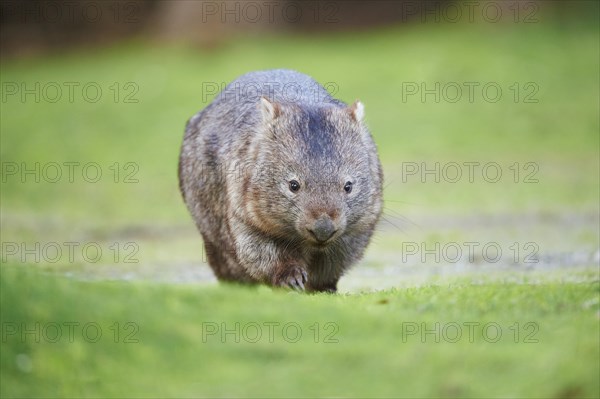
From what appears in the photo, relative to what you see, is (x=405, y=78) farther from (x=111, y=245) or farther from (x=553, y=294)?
(x=553, y=294)

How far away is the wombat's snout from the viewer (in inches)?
308

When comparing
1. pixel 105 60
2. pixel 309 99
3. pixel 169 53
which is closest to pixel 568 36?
pixel 169 53

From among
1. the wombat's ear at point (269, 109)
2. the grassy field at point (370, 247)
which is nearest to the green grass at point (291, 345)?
the grassy field at point (370, 247)

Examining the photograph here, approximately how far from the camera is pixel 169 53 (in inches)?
1073

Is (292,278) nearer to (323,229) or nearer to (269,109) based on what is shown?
(323,229)

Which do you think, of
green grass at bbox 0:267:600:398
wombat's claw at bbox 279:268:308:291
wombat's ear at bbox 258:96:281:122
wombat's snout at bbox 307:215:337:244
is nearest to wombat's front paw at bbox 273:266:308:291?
wombat's claw at bbox 279:268:308:291

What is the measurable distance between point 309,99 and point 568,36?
1704 centimetres

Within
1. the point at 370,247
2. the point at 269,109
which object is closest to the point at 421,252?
the point at 370,247

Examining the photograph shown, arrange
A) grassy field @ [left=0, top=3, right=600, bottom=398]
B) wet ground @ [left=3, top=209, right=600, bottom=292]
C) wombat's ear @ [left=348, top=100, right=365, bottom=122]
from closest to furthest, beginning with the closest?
grassy field @ [left=0, top=3, right=600, bottom=398] → wombat's ear @ [left=348, top=100, right=365, bottom=122] → wet ground @ [left=3, top=209, right=600, bottom=292]

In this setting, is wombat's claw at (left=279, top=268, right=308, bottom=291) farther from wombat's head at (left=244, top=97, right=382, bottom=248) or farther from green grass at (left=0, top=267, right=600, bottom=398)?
green grass at (left=0, top=267, right=600, bottom=398)

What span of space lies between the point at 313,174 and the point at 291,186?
0.64ft

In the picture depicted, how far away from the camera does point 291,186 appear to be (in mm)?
8219

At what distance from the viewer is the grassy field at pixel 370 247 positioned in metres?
6.63

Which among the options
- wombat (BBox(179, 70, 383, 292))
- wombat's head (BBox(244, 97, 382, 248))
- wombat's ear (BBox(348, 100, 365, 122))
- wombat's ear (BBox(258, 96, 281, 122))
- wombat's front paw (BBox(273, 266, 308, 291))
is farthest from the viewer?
wombat's ear (BBox(348, 100, 365, 122))
